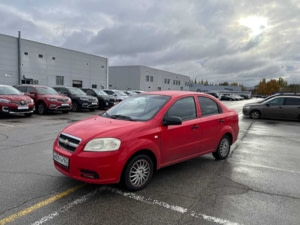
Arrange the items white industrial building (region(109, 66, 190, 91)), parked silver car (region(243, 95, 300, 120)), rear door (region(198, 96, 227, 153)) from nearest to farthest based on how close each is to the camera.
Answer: rear door (region(198, 96, 227, 153)), parked silver car (region(243, 95, 300, 120)), white industrial building (region(109, 66, 190, 91))

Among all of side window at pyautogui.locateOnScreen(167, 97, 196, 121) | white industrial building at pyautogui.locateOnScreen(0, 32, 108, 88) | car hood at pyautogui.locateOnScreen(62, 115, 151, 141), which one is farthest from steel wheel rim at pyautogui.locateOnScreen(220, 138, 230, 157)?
white industrial building at pyautogui.locateOnScreen(0, 32, 108, 88)

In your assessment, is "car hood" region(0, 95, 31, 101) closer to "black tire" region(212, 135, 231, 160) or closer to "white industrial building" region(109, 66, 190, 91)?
"black tire" region(212, 135, 231, 160)

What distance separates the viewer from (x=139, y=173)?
405cm

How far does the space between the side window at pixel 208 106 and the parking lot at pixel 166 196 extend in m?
1.16

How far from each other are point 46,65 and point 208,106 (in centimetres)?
3382

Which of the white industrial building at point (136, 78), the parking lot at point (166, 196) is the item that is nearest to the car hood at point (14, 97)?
the parking lot at point (166, 196)

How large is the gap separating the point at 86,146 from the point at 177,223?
5.36 ft

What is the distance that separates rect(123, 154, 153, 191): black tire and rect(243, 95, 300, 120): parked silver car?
1421 cm

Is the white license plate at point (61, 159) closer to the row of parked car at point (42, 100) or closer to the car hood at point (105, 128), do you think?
the car hood at point (105, 128)

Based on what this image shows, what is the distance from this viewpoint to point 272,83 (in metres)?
117

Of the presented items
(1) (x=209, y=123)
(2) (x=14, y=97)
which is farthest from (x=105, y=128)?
(2) (x=14, y=97)

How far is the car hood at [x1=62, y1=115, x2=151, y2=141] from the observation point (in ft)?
12.4

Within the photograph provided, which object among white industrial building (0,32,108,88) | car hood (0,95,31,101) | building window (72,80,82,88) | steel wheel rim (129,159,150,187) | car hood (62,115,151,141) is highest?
white industrial building (0,32,108,88)

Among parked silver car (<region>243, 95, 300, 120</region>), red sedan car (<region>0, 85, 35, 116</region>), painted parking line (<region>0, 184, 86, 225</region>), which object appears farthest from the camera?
parked silver car (<region>243, 95, 300, 120</region>)
